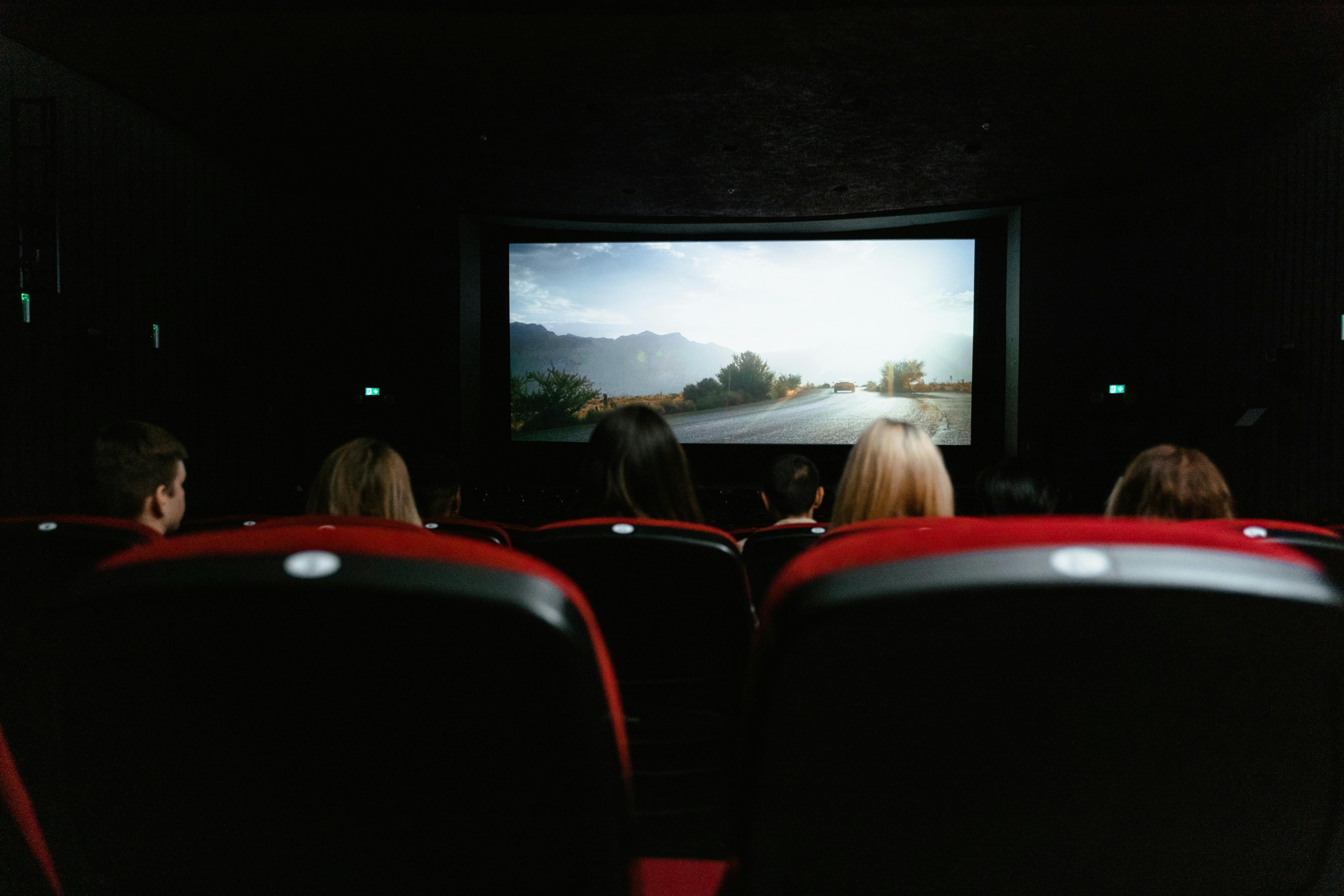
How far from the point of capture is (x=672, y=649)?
5.71ft

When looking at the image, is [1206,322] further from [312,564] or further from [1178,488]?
[312,564]

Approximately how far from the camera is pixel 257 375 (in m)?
6.55

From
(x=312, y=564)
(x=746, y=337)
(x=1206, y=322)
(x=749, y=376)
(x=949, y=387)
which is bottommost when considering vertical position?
(x=312, y=564)

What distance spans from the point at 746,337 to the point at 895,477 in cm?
636

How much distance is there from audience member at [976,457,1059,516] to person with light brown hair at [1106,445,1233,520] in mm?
472

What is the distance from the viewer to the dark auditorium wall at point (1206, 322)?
4941 millimetres

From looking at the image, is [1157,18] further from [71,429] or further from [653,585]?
[71,429]

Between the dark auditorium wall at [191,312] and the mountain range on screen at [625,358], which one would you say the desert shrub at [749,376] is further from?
the dark auditorium wall at [191,312]

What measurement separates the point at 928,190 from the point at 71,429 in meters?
7.04

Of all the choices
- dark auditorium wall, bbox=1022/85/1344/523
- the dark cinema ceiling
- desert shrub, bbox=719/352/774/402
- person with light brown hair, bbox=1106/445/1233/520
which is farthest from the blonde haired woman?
Answer: desert shrub, bbox=719/352/774/402

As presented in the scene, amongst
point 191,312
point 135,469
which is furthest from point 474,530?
point 191,312

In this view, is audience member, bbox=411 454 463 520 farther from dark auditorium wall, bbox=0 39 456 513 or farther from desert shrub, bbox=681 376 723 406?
desert shrub, bbox=681 376 723 406

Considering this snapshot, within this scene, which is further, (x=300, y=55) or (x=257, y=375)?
(x=257, y=375)

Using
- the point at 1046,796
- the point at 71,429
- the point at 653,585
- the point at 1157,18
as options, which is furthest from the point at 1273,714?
the point at 71,429
